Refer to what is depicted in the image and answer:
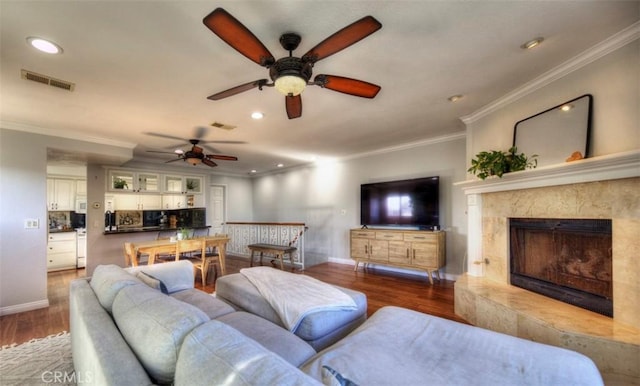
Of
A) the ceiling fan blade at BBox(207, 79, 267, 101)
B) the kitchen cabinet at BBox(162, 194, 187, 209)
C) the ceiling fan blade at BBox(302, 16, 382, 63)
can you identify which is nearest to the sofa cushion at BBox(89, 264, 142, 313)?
the ceiling fan blade at BBox(207, 79, 267, 101)

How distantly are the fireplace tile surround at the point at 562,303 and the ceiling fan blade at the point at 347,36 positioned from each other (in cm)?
191

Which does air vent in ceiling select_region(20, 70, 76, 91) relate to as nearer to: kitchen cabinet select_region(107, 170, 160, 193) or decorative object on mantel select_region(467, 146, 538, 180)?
kitchen cabinet select_region(107, 170, 160, 193)

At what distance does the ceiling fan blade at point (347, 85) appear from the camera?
194 centimetres

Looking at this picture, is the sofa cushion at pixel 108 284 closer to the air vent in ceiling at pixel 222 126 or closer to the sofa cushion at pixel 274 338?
the sofa cushion at pixel 274 338

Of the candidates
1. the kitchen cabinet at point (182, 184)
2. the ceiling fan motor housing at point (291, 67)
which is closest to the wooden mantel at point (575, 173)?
the ceiling fan motor housing at point (291, 67)

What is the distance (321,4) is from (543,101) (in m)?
2.36

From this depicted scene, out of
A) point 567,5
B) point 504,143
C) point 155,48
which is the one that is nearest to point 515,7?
point 567,5

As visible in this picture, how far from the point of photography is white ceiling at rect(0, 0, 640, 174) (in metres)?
1.62

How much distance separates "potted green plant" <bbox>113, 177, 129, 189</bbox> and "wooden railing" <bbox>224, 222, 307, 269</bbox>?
2462 millimetres

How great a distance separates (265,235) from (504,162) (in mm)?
5266

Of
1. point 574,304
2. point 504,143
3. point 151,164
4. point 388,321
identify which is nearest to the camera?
point 388,321

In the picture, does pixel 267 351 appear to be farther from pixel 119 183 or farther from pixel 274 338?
pixel 119 183

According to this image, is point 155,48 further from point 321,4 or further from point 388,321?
point 388,321

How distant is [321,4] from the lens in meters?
1.57
